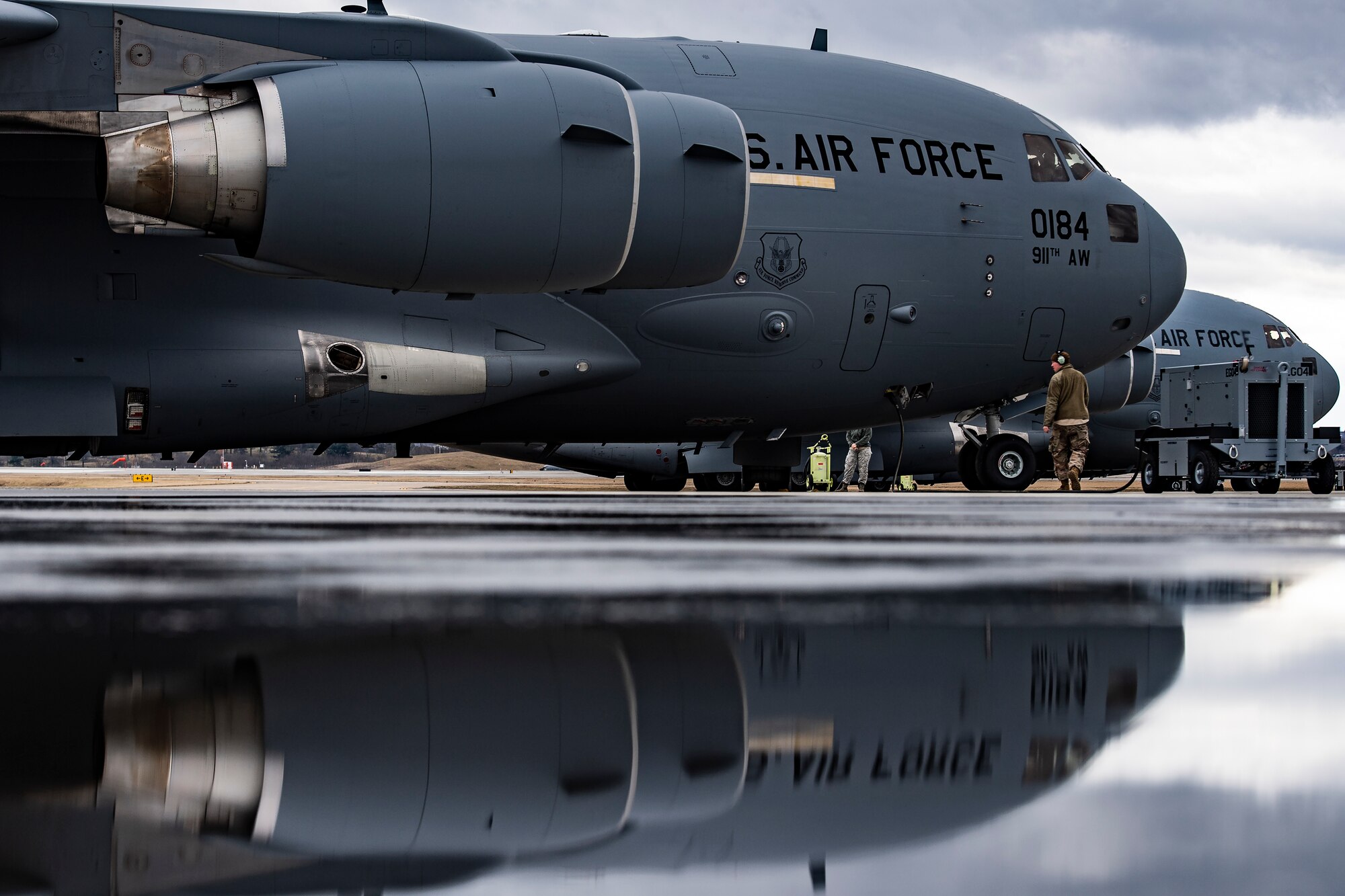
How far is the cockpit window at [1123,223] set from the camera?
400 inches

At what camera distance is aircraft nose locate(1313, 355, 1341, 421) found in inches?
1069

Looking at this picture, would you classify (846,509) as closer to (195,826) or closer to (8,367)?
(8,367)

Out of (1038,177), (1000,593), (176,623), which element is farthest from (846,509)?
(176,623)

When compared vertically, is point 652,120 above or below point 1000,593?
above

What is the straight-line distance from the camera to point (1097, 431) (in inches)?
933

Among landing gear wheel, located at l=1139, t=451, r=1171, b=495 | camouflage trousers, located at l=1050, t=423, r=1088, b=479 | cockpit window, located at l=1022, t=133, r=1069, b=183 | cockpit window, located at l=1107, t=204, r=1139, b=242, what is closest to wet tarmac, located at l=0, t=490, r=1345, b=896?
cockpit window, located at l=1022, t=133, r=1069, b=183

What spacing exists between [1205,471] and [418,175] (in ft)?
45.8

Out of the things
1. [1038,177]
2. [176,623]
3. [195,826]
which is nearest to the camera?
[195,826]

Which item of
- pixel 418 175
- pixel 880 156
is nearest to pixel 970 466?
pixel 880 156

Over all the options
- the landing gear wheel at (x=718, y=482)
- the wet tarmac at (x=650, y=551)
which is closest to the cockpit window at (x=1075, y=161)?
the wet tarmac at (x=650, y=551)

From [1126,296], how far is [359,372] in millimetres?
6258

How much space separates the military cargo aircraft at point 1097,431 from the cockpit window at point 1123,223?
16.3 ft

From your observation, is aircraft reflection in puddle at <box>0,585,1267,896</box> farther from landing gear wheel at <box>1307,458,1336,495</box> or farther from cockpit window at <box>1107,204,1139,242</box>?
landing gear wheel at <box>1307,458,1336,495</box>

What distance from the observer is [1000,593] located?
9.68 ft
